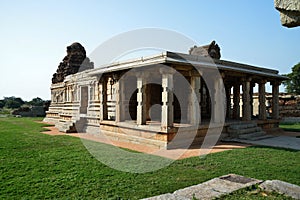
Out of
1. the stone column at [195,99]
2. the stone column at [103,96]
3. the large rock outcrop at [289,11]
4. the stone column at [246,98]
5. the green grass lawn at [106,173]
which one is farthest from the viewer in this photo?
the stone column at [103,96]

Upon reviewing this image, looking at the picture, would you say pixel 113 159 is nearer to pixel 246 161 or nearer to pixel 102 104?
pixel 246 161

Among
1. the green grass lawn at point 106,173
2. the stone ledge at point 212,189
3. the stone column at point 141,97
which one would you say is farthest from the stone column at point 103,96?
the stone ledge at point 212,189

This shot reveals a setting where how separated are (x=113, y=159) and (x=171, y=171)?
5.92 ft

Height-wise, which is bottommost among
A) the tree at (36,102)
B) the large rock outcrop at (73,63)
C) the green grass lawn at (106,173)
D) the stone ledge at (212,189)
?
the green grass lawn at (106,173)

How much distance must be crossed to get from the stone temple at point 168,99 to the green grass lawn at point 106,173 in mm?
2370

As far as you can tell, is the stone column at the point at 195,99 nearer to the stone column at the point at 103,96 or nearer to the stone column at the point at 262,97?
the stone column at the point at 103,96

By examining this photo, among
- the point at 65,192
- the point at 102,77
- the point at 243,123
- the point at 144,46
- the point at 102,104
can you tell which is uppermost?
the point at 144,46

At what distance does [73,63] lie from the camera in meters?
24.1

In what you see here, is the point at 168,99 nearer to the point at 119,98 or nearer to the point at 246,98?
the point at 119,98

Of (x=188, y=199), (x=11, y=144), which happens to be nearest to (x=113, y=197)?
(x=188, y=199)

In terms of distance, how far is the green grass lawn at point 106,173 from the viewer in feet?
14.0

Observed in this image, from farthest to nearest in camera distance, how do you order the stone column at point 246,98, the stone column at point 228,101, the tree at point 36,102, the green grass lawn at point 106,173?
the tree at point 36,102, the stone column at point 228,101, the stone column at point 246,98, the green grass lawn at point 106,173

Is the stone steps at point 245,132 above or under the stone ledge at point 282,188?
above

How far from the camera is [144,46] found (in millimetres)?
10453
